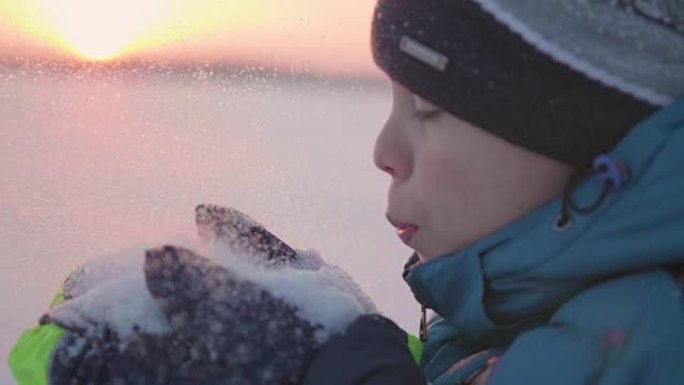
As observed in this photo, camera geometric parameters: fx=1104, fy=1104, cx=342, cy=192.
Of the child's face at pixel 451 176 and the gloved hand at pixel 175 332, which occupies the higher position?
the child's face at pixel 451 176

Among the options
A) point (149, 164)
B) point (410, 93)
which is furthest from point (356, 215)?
point (410, 93)

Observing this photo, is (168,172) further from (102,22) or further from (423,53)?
(423,53)

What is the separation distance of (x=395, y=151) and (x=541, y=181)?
0.12 meters

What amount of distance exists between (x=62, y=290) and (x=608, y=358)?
472 millimetres

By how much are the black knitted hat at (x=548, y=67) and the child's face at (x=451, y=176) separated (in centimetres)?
2

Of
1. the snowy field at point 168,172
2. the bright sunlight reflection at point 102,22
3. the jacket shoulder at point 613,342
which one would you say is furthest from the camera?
the bright sunlight reflection at point 102,22

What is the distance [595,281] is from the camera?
882 mm

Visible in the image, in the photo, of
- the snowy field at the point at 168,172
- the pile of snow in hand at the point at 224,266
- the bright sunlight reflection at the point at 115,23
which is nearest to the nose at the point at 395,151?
the pile of snow in hand at the point at 224,266

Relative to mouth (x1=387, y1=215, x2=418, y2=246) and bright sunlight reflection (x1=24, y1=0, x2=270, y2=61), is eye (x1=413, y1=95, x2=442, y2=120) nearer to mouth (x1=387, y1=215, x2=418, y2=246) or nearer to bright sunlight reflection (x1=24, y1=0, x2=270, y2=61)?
mouth (x1=387, y1=215, x2=418, y2=246)

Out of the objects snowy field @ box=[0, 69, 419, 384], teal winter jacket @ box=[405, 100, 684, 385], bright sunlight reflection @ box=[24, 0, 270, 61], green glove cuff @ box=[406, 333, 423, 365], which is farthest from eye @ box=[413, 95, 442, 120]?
bright sunlight reflection @ box=[24, 0, 270, 61]

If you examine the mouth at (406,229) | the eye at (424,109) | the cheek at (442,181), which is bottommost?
the mouth at (406,229)

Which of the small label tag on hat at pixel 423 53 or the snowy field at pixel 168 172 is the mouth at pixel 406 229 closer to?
the small label tag on hat at pixel 423 53

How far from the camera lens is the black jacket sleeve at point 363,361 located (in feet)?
2.72

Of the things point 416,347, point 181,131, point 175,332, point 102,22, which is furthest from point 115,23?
point 175,332
